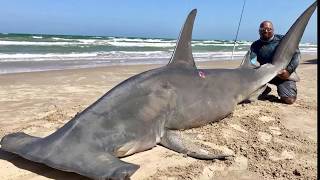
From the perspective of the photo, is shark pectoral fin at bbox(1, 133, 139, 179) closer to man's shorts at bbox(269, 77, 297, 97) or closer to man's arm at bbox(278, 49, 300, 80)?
man's arm at bbox(278, 49, 300, 80)

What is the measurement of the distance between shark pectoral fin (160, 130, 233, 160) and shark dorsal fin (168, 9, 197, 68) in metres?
1.01

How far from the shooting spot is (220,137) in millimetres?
5562

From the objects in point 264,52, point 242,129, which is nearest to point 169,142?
point 242,129

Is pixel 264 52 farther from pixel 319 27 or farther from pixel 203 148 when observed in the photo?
pixel 319 27

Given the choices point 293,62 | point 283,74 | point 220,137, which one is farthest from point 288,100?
point 220,137

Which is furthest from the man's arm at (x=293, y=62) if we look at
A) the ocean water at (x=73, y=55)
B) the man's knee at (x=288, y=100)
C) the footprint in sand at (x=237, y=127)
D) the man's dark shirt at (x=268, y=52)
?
the ocean water at (x=73, y=55)

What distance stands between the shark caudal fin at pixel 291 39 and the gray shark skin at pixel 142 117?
590mm

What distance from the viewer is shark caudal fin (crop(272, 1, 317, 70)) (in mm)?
7312

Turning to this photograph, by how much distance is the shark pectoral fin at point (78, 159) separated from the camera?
12.2 feet

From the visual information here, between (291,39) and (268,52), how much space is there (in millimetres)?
565

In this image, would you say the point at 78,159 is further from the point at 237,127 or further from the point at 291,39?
the point at 291,39

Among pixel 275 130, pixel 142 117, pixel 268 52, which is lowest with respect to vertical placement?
pixel 275 130

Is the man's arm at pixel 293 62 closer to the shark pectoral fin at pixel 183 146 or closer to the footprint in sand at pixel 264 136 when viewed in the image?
the footprint in sand at pixel 264 136

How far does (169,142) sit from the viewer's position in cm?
503
